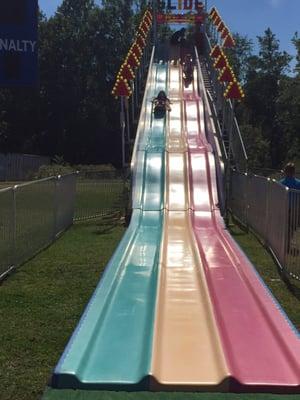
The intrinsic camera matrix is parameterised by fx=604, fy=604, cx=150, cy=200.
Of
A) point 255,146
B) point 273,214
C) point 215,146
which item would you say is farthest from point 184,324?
point 255,146

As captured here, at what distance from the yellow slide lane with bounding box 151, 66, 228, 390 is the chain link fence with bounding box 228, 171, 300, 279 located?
4.59ft

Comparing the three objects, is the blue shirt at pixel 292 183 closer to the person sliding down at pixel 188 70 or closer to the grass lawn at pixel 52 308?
the grass lawn at pixel 52 308

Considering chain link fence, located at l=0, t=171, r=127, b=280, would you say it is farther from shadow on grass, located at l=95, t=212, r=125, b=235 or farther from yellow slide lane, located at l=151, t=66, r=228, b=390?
yellow slide lane, located at l=151, t=66, r=228, b=390

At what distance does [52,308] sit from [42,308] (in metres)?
0.13

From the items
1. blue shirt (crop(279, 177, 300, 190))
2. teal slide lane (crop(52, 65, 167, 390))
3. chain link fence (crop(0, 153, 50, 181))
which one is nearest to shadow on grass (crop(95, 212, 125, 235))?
teal slide lane (crop(52, 65, 167, 390))

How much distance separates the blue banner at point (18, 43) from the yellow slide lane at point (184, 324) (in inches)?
186

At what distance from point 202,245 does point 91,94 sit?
54.9 meters

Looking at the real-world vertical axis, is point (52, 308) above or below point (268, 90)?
below

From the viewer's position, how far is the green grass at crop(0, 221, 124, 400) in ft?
17.6

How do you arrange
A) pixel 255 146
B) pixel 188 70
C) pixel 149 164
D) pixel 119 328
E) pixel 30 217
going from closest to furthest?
pixel 119 328 < pixel 30 217 < pixel 149 164 < pixel 188 70 < pixel 255 146

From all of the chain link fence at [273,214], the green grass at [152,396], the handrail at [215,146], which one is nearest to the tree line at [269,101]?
the handrail at [215,146]

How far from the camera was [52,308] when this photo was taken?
7.55 meters

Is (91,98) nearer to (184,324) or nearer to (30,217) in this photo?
(30,217)

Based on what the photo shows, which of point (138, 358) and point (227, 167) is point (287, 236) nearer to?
point (138, 358)
